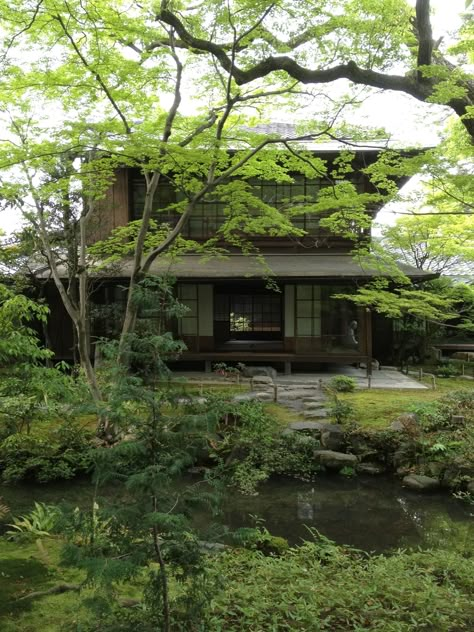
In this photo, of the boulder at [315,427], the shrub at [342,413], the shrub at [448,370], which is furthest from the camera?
Answer: the shrub at [448,370]

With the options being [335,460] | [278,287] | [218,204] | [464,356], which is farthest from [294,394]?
[464,356]

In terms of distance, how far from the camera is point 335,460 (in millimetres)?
8312

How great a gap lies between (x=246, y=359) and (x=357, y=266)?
14.3ft

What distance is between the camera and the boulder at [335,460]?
8.31 meters

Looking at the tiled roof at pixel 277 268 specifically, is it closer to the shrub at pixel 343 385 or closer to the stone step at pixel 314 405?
the shrub at pixel 343 385

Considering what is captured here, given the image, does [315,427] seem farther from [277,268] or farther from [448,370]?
[448,370]

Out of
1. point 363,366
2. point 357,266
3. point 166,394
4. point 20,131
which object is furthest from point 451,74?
point 363,366

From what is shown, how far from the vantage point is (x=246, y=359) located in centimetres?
1380

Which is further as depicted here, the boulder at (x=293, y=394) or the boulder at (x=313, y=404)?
the boulder at (x=293, y=394)

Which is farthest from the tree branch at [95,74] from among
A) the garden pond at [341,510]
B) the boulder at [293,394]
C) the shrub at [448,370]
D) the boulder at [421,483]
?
the shrub at [448,370]

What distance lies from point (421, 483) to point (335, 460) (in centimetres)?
147

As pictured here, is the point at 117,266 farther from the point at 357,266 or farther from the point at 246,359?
the point at 357,266

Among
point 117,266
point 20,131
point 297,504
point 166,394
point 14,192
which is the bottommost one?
point 297,504

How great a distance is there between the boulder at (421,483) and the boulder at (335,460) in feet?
3.25
